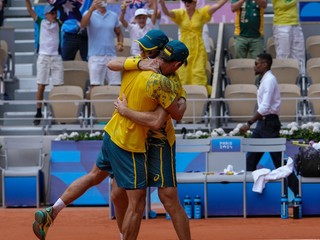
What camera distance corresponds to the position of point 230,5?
2089cm

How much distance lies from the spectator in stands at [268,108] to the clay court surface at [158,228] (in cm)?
102

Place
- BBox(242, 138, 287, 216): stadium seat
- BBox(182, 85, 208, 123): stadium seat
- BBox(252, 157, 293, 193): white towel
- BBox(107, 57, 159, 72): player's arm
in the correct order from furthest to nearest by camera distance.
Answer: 1. BBox(182, 85, 208, 123): stadium seat
2. BBox(242, 138, 287, 216): stadium seat
3. BBox(252, 157, 293, 193): white towel
4. BBox(107, 57, 159, 72): player's arm

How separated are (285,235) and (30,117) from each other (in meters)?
7.18

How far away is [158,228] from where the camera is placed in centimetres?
1364

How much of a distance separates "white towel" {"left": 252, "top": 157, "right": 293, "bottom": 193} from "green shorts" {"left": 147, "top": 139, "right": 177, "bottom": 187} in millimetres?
4243

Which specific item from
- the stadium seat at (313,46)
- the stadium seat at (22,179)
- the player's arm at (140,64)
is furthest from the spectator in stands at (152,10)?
the player's arm at (140,64)

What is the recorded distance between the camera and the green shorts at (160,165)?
1047 centimetres

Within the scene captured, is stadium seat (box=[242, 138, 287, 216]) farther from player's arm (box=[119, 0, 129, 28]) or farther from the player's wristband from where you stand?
player's arm (box=[119, 0, 129, 28])

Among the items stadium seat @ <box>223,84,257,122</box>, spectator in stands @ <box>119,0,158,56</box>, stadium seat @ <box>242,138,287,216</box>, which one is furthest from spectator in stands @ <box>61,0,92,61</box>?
stadium seat @ <box>242,138,287,216</box>

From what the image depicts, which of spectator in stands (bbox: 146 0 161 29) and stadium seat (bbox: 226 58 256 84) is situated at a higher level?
spectator in stands (bbox: 146 0 161 29)

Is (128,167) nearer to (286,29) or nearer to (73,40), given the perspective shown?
(286,29)

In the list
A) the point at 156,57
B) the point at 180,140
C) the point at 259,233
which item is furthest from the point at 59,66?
the point at 156,57

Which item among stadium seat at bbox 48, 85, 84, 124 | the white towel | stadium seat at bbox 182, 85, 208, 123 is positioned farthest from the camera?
stadium seat at bbox 48, 85, 84, 124

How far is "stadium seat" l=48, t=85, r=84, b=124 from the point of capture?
57.1ft
